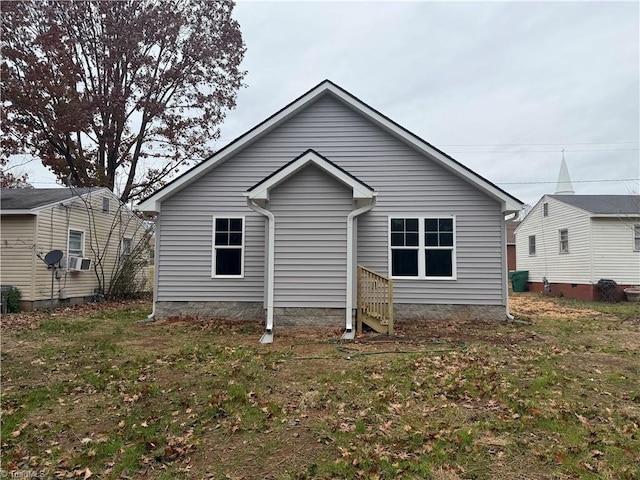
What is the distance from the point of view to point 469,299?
10234mm

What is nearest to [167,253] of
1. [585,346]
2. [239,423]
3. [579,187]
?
[239,423]

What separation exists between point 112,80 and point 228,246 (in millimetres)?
15434

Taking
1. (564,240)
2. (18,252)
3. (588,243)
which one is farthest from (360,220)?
(564,240)

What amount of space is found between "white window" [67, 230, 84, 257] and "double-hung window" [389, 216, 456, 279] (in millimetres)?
11565

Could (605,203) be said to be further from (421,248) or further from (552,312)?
(421,248)

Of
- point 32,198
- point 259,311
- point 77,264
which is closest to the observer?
point 259,311

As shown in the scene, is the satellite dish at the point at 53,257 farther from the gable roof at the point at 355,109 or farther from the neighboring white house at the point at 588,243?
the neighboring white house at the point at 588,243

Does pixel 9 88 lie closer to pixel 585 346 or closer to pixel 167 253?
pixel 167 253

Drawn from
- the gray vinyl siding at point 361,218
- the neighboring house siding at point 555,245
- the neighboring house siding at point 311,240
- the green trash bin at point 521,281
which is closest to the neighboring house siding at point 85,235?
the gray vinyl siding at point 361,218

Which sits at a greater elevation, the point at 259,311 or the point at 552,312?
the point at 259,311

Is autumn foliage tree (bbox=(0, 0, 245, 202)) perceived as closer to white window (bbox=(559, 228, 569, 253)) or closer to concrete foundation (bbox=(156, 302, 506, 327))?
concrete foundation (bbox=(156, 302, 506, 327))

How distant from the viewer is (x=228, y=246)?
10.6 m

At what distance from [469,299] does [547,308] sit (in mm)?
5670

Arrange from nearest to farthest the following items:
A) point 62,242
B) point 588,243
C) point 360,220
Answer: point 360,220, point 62,242, point 588,243
